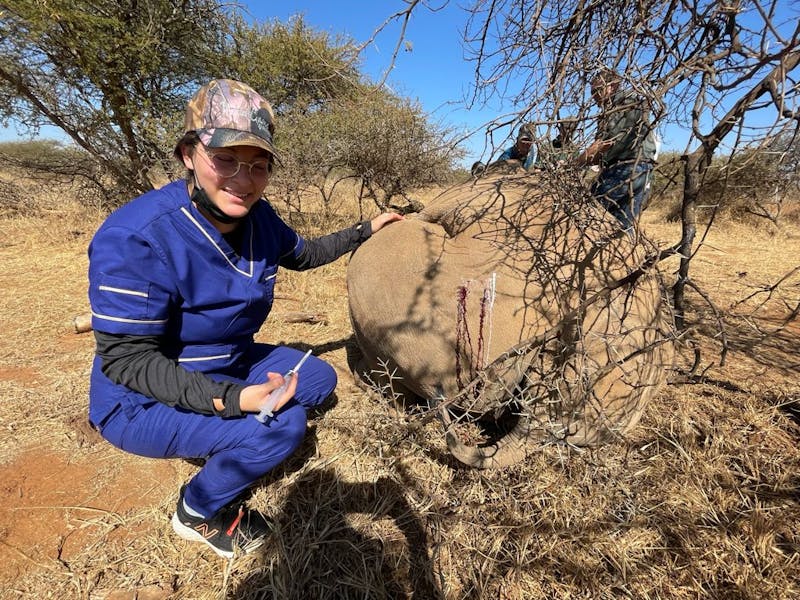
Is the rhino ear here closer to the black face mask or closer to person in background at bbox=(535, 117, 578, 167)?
person in background at bbox=(535, 117, 578, 167)

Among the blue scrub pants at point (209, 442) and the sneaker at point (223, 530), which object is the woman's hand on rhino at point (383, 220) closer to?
the blue scrub pants at point (209, 442)

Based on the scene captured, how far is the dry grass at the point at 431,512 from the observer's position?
5.30ft

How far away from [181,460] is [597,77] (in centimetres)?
274

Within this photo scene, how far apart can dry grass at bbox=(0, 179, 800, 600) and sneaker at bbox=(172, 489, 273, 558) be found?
0.17ft

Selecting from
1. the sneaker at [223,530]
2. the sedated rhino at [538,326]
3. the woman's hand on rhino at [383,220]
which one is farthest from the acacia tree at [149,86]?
the sneaker at [223,530]

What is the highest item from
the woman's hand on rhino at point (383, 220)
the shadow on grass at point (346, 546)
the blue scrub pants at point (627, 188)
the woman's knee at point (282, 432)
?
the blue scrub pants at point (627, 188)

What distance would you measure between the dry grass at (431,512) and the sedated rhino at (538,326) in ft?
0.83

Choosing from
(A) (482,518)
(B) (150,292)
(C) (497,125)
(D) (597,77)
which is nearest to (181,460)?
(B) (150,292)

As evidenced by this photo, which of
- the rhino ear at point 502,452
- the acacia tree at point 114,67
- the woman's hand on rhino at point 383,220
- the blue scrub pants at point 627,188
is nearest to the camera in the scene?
the blue scrub pants at point 627,188

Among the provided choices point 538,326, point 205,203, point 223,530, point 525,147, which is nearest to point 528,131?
point 525,147

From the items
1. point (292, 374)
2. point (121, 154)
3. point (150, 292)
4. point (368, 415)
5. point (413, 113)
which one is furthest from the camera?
point (413, 113)

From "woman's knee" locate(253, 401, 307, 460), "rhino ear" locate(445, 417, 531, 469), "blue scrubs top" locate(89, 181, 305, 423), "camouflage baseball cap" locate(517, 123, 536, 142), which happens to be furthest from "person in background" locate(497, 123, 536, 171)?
"woman's knee" locate(253, 401, 307, 460)

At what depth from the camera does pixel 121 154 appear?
20.1 feet

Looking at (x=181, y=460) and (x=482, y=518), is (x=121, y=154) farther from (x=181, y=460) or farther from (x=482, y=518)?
(x=482, y=518)
